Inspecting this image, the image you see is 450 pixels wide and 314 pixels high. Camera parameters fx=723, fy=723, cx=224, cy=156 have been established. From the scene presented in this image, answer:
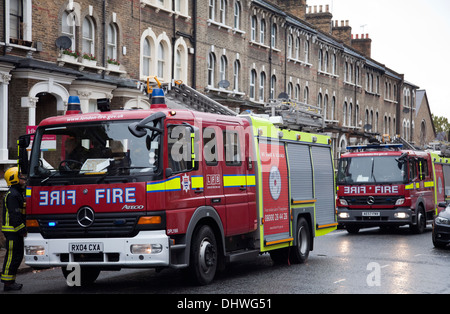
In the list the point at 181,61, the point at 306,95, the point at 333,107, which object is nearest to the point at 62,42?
the point at 181,61

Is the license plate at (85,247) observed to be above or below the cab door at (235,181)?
below

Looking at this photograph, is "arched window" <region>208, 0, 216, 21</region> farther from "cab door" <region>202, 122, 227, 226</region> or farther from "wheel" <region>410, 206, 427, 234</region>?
"cab door" <region>202, 122, 227, 226</region>

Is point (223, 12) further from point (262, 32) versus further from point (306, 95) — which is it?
point (306, 95)

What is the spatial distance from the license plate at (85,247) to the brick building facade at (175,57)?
9.51 meters

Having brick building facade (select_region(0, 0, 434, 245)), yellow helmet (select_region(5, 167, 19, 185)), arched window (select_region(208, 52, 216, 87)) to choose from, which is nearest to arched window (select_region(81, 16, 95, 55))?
brick building facade (select_region(0, 0, 434, 245))

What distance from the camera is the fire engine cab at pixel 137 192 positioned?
9.95 metres

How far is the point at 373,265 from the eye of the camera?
13984mm

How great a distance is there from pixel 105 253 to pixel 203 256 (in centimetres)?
158

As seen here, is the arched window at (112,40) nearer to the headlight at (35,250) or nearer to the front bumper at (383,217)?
the front bumper at (383,217)

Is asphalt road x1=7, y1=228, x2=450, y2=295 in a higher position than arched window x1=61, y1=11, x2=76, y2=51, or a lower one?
lower

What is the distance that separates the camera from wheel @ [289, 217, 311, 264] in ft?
47.0

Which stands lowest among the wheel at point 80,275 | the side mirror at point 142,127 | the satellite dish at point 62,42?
the wheel at point 80,275

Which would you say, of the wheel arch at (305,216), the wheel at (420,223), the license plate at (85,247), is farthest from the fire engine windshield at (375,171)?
the license plate at (85,247)

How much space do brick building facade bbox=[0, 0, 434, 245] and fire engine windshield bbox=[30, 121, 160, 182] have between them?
8.72m
